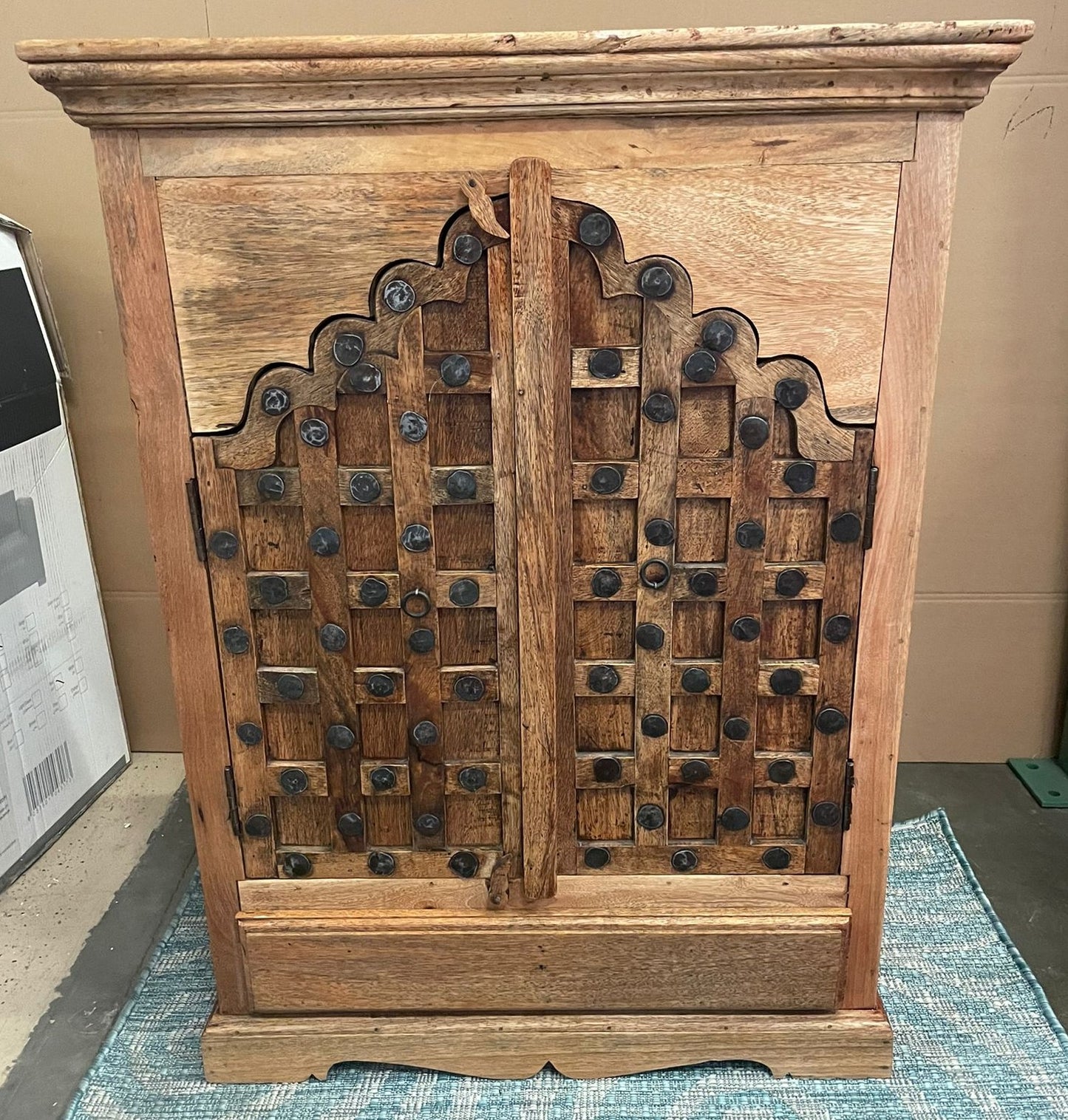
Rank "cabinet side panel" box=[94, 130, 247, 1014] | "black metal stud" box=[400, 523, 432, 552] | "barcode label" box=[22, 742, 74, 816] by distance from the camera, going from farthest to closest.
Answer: "barcode label" box=[22, 742, 74, 816]
"black metal stud" box=[400, 523, 432, 552]
"cabinet side panel" box=[94, 130, 247, 1014]

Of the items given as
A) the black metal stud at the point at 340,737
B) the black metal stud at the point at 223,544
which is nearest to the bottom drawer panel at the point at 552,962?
the black metal stud at the point at 340,737

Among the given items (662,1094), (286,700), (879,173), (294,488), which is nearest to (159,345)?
(294,488)

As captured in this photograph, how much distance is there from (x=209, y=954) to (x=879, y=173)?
1.53 m

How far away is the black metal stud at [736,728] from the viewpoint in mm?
1240

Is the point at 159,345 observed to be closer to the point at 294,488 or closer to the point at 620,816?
the point at 294,488

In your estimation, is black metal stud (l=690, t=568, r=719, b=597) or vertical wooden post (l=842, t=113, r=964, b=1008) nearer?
vertical wooden post (l=842, t=113, r=964, b=1008)

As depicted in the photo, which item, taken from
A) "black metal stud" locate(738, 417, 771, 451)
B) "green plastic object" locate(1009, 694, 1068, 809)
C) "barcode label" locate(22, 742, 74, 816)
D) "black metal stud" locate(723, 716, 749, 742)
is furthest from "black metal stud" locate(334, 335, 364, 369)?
"green plastic object" locate(1009, 694, 1068, 809)

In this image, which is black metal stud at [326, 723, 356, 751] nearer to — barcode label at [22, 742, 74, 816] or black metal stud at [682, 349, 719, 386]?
black metal stud at [682, 349, 719, 386]

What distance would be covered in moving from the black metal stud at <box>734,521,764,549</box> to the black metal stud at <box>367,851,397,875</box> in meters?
0.64

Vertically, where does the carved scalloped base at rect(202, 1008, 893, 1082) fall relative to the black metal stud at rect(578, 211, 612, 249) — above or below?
below

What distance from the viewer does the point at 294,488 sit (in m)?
1.16

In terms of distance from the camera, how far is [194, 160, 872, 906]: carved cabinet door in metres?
1.09

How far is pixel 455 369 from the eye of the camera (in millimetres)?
1098

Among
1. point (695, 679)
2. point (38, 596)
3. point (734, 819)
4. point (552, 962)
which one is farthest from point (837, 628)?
point (38, 596)
